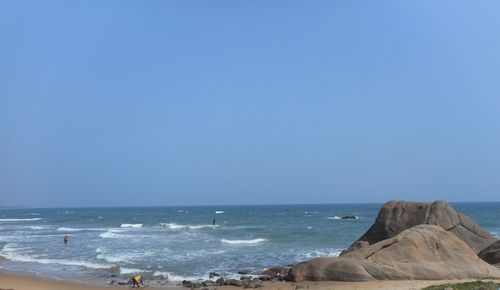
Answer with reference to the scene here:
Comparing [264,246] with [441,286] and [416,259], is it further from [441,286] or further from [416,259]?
[441,286]

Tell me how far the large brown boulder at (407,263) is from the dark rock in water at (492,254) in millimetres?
2082

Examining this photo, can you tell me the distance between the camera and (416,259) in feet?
66.8

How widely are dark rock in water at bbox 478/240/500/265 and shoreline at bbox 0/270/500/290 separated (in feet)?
13.0

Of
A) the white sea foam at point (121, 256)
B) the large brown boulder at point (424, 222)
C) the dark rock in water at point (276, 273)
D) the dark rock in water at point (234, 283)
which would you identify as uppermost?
the large brown boulder at point (424, 222)

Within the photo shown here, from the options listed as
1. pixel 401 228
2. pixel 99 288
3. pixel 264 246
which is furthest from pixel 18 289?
pixel 264 246

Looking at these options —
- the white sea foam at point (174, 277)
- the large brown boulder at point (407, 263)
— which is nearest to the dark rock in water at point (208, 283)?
the white sea foam at point (174, 277)

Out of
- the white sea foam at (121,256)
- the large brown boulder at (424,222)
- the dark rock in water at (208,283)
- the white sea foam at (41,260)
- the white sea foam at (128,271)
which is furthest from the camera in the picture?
the white sea foam at (121,256)

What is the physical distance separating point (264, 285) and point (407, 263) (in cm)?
530

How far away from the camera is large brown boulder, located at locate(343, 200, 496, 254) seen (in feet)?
83.5

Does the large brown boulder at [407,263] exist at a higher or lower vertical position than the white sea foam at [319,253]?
higher

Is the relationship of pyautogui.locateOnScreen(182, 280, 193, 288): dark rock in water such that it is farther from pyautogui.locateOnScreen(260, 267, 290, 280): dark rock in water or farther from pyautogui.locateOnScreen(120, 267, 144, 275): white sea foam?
pyautogui.locateOnScreen(120, 267, 144, 275): white sea foam

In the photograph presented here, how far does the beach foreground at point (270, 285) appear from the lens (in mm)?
18375

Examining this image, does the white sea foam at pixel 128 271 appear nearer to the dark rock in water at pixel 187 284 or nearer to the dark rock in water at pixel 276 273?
the dark rock in water at pixel 187 284

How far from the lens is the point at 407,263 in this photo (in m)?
20.1
